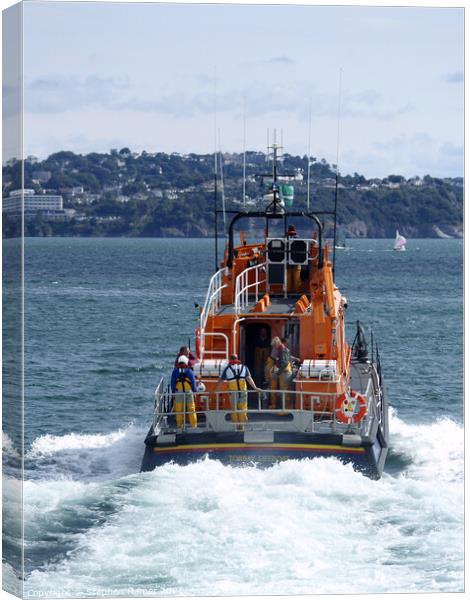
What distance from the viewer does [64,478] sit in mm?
18609

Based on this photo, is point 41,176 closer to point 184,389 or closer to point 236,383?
point 184,389

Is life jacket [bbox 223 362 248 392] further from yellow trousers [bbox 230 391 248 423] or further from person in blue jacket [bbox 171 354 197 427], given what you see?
person in blue jacket [bbox 171 354 197 427]

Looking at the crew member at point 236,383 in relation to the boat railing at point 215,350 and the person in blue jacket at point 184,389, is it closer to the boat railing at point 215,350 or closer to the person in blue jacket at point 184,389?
the person in blue jacket at point 184,389

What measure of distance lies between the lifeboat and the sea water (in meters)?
0.30

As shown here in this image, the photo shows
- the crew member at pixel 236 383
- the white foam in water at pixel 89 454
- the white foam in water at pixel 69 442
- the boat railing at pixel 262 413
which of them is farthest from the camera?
the white foam in water at pixel 69 442

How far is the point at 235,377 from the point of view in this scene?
16.8 metres

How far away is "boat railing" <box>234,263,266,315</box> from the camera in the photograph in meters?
18.4

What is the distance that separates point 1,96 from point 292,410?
20.7 ft

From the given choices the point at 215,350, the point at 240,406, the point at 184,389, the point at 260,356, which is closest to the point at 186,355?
the point at 215,350

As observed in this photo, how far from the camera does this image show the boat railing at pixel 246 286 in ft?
60.4

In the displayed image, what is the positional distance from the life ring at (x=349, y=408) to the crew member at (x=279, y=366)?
0.77m

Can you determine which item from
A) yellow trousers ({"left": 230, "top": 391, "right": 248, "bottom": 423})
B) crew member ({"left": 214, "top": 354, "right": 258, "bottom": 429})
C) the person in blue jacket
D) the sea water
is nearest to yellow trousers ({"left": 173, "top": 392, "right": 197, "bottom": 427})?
the person in blue jacket

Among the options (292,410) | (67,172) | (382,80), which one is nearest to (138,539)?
(292,410)

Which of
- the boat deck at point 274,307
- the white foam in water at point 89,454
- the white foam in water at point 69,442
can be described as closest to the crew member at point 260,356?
the boat deck at point 274,307
